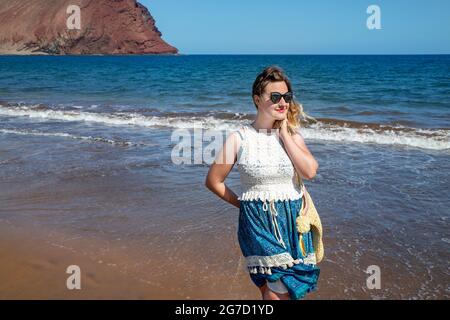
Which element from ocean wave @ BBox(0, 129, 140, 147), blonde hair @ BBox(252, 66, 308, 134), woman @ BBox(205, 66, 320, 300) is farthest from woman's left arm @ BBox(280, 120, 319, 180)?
ocean wave @ BBox(0, 129, 140, 147)

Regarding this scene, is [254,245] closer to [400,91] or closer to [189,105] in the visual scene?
[189,105]

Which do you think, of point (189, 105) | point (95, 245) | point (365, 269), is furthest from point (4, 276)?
point (189, 105)

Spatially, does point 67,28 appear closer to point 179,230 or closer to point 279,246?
point 179,230

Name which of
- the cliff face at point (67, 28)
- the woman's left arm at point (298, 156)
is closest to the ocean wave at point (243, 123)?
the woman's left arm at point (298, 156)

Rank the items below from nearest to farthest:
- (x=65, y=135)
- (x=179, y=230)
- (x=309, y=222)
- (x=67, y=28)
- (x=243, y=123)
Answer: (x=309, y=222), (x=179, y=230), (x=65, y=135), (x=243, y=123), (x=67, y=28)

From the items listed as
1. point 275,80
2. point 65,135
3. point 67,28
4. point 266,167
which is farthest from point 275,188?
point 67,28

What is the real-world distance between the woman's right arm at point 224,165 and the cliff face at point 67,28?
14167 cm

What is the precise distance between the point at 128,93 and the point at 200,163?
22.1 m

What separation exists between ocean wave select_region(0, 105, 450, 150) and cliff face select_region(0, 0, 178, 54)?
12405 cm

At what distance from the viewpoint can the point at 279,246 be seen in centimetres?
268

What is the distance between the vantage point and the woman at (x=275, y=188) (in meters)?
2.67

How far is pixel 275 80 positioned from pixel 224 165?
2.03ft
